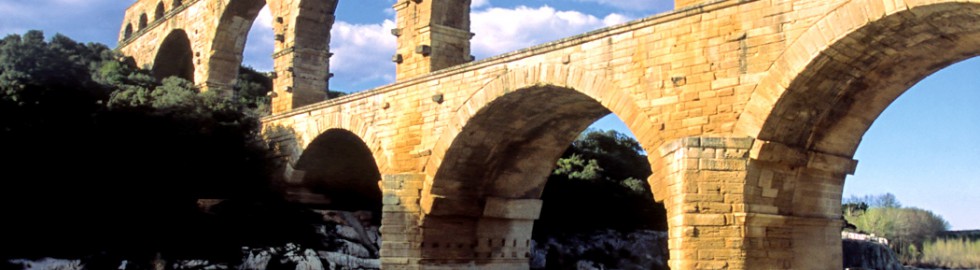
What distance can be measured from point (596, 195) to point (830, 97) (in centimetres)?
1447

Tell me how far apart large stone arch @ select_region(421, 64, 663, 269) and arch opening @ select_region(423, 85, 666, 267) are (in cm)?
1

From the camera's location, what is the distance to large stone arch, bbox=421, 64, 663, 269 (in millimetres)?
11711

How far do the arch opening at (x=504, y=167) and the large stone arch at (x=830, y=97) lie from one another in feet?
10.1

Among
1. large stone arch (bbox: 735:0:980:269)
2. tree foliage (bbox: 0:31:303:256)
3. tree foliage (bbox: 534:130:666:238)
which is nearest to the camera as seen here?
large stone arch (bbox: 735:0:980:269)

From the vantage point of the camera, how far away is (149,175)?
1502cm

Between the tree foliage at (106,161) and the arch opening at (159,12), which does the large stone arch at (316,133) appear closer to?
the tree foliage at (106,161)

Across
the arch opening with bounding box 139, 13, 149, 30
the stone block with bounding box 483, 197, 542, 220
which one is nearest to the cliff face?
the stone block with bounding box 483, 197, 542, 220

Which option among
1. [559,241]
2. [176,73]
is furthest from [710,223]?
[176,73]

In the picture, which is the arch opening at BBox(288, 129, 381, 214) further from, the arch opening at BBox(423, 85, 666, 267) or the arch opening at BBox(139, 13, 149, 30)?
the arch opening at BBox(139, 13, 149, 30)

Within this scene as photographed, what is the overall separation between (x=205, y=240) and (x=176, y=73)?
497 inches

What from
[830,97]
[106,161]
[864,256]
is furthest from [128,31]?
[830,97]

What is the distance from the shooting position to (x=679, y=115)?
9.52 meters

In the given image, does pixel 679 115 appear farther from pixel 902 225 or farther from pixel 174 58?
pixel 902 225

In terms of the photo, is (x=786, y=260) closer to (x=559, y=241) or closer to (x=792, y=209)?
(x=792, y=209)
